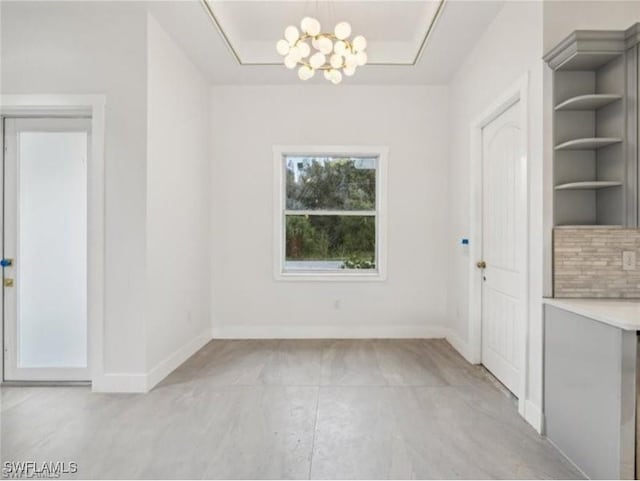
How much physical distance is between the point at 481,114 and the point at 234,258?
3.19 metres

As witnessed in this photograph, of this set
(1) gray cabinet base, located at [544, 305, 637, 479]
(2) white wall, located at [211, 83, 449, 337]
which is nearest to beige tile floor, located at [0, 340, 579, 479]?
(1) gray cabinet base, located at [544, 305, 637, 479]

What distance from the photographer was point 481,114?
351cm

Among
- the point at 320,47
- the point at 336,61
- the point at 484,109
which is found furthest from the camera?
the point at 484,109

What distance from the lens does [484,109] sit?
3.46 m

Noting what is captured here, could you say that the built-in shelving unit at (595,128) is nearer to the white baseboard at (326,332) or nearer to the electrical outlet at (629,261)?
the electrical outlet at (629,261)

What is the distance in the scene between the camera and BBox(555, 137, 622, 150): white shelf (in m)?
2.24

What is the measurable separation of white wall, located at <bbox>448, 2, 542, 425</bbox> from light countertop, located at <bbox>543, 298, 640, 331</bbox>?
23 centimetres

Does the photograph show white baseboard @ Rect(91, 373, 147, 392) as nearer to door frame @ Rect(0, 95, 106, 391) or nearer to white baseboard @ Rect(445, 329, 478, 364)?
door frame @ Rect(0, 95, 106, 391)

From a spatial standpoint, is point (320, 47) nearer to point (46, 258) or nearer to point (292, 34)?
point (292, 34)

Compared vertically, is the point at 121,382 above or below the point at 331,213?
below

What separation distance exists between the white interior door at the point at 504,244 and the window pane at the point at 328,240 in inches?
59.8

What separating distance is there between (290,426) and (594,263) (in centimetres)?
225

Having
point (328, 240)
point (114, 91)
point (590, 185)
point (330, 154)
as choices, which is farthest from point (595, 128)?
point (114, 91)

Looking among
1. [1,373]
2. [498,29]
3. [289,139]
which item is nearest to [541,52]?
[498,29]
